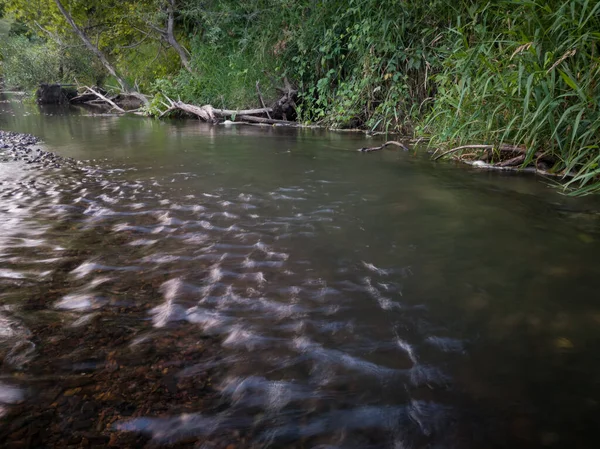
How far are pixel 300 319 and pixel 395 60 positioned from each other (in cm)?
558

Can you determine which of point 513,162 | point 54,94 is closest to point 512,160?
point 513,162

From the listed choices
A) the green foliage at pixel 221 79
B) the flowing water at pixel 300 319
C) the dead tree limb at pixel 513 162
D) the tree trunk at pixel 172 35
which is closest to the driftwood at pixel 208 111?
the green foliage at pixel 221 79

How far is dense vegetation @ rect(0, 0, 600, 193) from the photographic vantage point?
3.28 m

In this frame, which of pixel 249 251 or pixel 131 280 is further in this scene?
pixel 249 251

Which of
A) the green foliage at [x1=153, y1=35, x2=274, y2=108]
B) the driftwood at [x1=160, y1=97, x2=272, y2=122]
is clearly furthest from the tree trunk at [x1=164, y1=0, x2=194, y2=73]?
the driftwood at [x1=160, y1=97, x2=272, y2=122]

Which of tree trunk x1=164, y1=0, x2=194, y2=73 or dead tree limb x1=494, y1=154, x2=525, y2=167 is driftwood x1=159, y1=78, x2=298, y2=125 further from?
dead tree limb x1=494, y1=154, x2=525, y2=167

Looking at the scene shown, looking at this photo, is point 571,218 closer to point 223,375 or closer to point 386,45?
point 223,375

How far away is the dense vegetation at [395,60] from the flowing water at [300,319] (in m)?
0.81

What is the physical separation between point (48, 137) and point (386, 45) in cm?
555

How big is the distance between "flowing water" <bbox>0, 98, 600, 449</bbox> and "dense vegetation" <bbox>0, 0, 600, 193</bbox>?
81 cm

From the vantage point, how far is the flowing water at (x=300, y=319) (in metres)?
1.14

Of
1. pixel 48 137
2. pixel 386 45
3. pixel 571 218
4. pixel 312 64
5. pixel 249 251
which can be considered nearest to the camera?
pixel 249 251

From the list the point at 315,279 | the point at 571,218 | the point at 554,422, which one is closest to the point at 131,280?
the point at 315,279

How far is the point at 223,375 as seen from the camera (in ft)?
4.30
